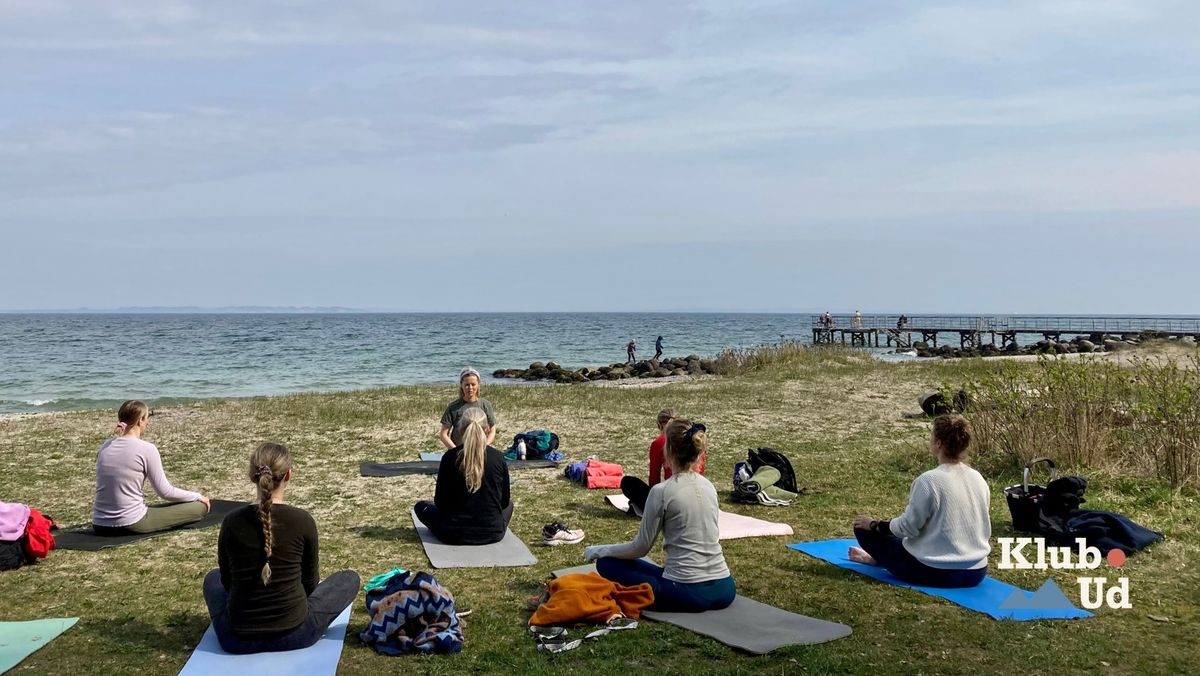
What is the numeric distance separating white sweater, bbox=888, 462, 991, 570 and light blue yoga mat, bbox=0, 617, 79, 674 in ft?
19.7

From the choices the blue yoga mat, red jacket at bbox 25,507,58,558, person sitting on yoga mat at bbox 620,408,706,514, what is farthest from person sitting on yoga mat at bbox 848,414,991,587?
red jacket at bbox 25,507,58,558

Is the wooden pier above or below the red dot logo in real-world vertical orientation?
above

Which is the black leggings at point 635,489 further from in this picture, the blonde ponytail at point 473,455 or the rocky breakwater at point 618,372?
the rocky breakwater at point 618,372

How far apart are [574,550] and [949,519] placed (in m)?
3.29

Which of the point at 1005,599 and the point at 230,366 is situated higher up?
the point at 1005,599

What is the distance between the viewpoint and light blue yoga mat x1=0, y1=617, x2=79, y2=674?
544 cm

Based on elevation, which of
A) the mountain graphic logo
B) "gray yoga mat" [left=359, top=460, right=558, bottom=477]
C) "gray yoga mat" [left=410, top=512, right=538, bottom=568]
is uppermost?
the mountain graphic logo

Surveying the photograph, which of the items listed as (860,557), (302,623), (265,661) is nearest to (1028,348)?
(860,557)

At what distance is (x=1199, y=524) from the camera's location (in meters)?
8.24

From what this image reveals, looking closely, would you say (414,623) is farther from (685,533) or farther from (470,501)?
(470,501)

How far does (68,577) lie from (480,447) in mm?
3532

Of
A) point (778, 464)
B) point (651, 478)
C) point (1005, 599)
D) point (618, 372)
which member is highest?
point (651, 478)

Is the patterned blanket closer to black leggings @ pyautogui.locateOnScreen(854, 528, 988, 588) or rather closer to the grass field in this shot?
the grass field

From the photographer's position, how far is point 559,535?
8.38 meters
